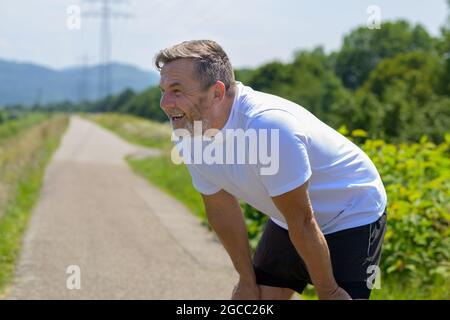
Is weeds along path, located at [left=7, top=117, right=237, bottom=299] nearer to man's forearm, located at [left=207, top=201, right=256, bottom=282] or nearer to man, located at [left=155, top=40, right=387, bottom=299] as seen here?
man's forearm, located at [left=207, top=201, right=256, bottom=282]

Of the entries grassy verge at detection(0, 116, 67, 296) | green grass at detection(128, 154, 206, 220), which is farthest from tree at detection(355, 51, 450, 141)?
grassy verge at detection(0, 116, 67, 296)

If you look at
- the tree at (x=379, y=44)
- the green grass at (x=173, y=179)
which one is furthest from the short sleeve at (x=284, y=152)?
the tree at (x=379, y=44)

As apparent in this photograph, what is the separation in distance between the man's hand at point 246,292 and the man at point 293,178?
18cm

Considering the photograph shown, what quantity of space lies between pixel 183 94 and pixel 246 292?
1.07 m

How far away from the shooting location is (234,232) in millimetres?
3098

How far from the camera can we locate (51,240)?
8078 mm

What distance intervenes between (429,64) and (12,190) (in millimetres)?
50724

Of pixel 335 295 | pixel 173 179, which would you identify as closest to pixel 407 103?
pixel 173 179

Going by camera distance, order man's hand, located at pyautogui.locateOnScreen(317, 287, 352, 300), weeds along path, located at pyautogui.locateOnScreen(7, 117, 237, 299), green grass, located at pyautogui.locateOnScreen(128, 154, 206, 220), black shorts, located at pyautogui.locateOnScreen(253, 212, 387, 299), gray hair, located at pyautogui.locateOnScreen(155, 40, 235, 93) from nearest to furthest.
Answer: gray hair, located at pyautogui.locateOnScreen(155, 40, 235, 93)
man's hand, located at pyautogui.locateOnScreen(317, 287, 352, 300)
black shorts, located at pyautogui.locateOnScreen(253, 212, 387, 299)
weeds along path, located at pyautogui.locateOnScreen(7, 117, 237, 299)
green grass, located at pyautogui.locateOnScreen(128, 154, 206, 220)

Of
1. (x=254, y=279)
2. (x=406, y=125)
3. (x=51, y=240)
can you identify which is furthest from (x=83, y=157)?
(x=254, y=279)

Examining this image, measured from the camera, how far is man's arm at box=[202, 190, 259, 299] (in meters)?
3.05

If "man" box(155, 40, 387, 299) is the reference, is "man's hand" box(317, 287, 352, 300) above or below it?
below

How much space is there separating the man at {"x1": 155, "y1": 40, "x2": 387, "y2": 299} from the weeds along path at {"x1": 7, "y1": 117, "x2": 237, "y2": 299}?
127 inches

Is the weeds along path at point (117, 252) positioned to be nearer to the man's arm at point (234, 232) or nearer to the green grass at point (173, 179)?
the green grass at point (173, 179)
